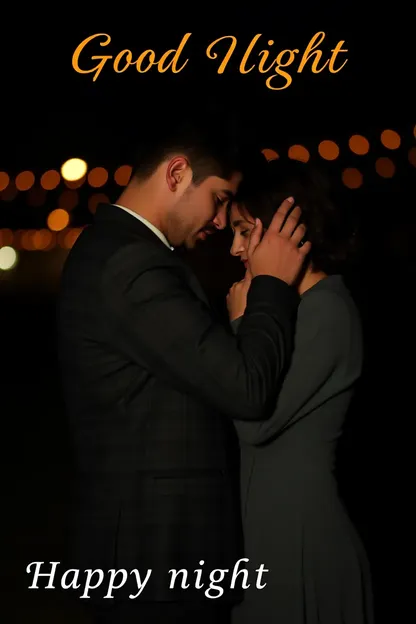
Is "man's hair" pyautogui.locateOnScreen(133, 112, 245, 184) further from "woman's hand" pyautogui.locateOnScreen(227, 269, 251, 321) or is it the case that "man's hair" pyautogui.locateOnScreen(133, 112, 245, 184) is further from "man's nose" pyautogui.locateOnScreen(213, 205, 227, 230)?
"woman's hand" pyautogui.locateOnScreen(227, 269, 251, 321)

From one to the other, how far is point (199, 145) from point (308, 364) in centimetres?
60

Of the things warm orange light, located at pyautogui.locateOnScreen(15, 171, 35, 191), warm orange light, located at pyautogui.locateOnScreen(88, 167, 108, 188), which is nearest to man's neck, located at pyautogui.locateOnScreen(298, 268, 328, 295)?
warm orange light, located at pyautogui.locateOnScreen(15, 171, 35, 191)

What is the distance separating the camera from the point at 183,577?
2105mm

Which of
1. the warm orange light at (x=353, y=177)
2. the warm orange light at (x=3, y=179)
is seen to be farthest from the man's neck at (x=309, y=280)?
the warm orange light at (x=3, y=179)

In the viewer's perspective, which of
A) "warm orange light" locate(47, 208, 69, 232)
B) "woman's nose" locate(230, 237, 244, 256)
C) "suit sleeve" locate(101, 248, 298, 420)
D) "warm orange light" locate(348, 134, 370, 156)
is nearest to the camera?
"suit sleeve" locate(101, 248, 298, 420)

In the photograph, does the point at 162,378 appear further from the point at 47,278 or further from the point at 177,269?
the point at 47,278

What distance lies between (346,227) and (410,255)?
81.9 ft

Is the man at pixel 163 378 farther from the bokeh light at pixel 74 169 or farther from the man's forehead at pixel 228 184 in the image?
the bokeh light at pixel 74 169

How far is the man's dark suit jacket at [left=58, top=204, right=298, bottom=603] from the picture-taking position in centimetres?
199

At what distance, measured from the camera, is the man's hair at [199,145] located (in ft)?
7.38

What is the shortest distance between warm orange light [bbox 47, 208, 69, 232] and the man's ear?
32.7m

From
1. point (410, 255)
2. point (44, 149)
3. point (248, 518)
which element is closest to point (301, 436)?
point (248, 518)

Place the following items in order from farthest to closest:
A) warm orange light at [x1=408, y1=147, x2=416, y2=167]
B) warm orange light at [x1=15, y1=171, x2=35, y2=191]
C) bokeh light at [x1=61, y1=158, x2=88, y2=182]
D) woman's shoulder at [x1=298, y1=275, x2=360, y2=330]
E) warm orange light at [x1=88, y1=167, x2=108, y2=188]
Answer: bokeh light at [x1=61, y1=158, x2=88, y2=182]
warm orange light at [x1=88, y1=167, x2=108, y2=188]
warm orange light at [x1=15, y1=171, x2=35, y2=191]
warm orange light at [x1=408, y1=147, x2=416, y2=167]
woman's shoulder at [x1=298, y1=275, x2=360, y2=330]

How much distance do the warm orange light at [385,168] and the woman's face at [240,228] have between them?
1344 centimetres
